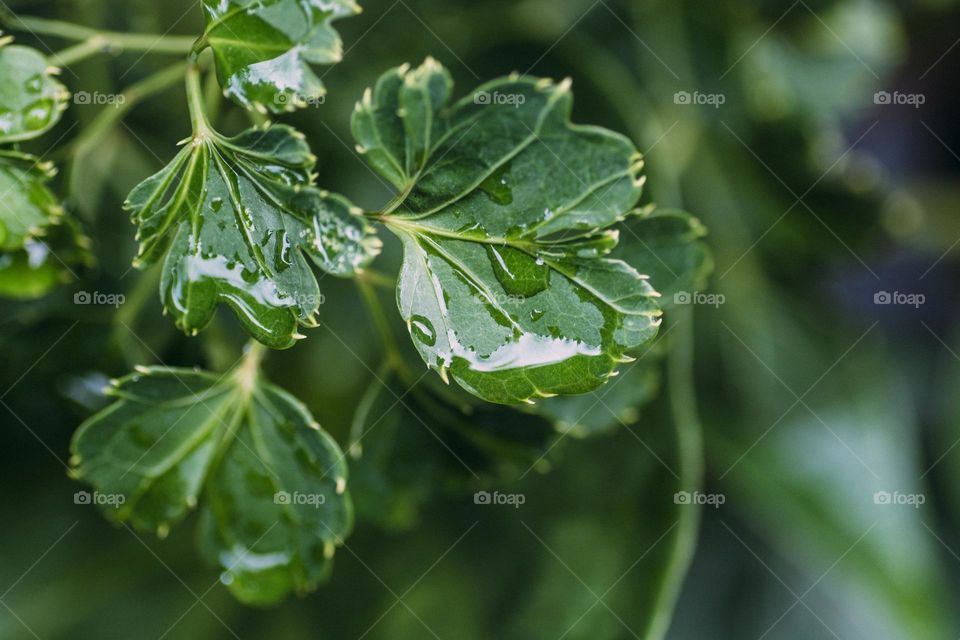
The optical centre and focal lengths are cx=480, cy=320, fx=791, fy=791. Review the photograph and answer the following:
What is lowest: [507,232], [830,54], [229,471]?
[229,471]

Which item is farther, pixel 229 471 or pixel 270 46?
pixel 229 471

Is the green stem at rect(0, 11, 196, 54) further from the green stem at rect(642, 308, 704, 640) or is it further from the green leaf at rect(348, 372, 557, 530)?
the green stem at rect(642, 308, 704, 640)

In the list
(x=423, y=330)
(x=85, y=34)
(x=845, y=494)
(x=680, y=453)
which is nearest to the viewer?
(x=423, y=330)

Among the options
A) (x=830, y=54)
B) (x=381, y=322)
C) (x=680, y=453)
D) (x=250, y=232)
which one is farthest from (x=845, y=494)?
(x=250, y=232)

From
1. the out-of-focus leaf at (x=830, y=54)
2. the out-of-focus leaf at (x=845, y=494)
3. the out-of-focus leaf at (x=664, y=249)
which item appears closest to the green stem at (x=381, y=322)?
the out-of-focus leaf at (x=664, y=249)

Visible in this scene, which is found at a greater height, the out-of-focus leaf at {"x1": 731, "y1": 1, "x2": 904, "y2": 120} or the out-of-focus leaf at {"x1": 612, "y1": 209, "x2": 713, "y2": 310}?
the out-of-focus leaf at {"x1": 731, "y1": 1, "x2": 904, "y2": 120}

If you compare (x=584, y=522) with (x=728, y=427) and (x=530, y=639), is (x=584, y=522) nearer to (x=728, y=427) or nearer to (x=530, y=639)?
(x=530, y=639)

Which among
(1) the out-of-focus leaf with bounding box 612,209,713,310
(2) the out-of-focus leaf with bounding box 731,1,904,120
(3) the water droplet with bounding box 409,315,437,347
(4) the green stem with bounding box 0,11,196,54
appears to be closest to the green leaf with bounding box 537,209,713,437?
(1) the out-of-focus leaf with bounding box 612,209,713,310

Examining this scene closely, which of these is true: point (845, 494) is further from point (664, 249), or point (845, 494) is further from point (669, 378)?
point (664, 249)
